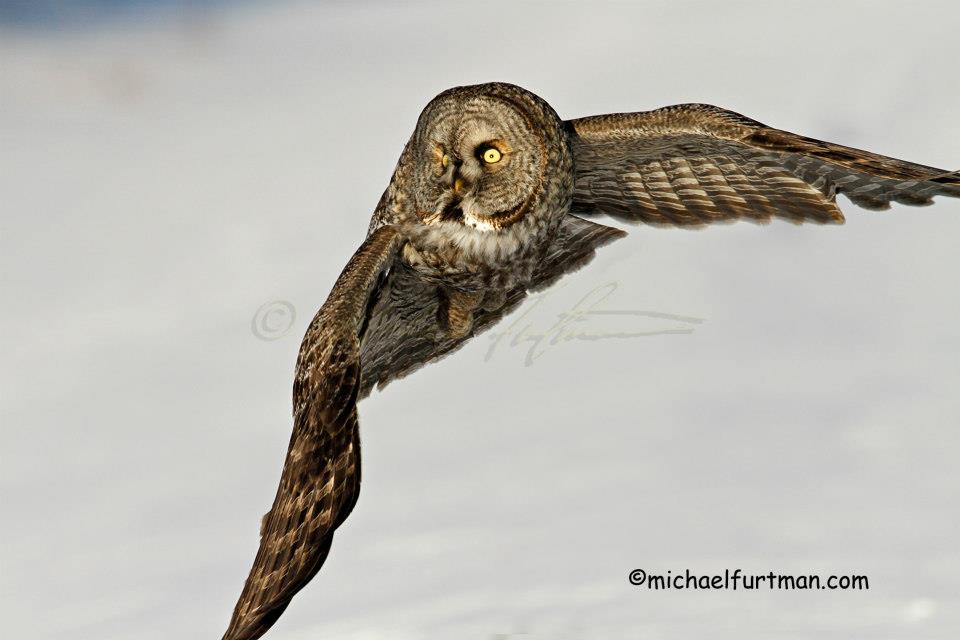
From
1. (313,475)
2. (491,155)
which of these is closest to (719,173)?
(491,155)

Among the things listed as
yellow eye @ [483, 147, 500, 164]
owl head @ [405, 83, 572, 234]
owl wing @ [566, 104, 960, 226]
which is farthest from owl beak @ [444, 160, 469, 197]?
owl wing @ [566, 104, 960, 226]

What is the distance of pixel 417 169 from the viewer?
764 centimetres

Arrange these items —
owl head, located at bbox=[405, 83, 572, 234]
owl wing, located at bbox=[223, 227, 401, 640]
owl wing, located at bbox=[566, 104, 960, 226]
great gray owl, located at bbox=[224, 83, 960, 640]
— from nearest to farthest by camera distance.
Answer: owl wing, located at bbox=[223, 227, 401, 640] → great gray owl, located at bbox=[224, 83, 960, 640] → owl head, located at bbox=[405, 83, 572, 234] → owl wing, located at bbox=[566, 104, 960, 226]

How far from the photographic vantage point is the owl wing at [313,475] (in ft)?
18.2

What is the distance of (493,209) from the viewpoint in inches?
297

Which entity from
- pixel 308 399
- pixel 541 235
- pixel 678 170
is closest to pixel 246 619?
pixel 308 399

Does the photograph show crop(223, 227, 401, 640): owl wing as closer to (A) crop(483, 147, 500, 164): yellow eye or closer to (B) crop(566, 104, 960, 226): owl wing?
(A) crop(483, 147, 500, 164): yellow eye

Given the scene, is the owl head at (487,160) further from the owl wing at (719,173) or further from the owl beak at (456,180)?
the owl wing at (719,173)

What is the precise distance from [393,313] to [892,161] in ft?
12.6

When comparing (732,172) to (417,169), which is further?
(732,172)

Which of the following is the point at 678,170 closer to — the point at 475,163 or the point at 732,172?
the point at 732,172

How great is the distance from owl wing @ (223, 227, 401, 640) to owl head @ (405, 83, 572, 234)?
1287 millimetres

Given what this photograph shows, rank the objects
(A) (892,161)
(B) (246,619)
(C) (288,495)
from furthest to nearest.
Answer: (A) (892,161), (C) (288,495), (B) (246,619)

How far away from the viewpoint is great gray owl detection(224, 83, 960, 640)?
605 cm
